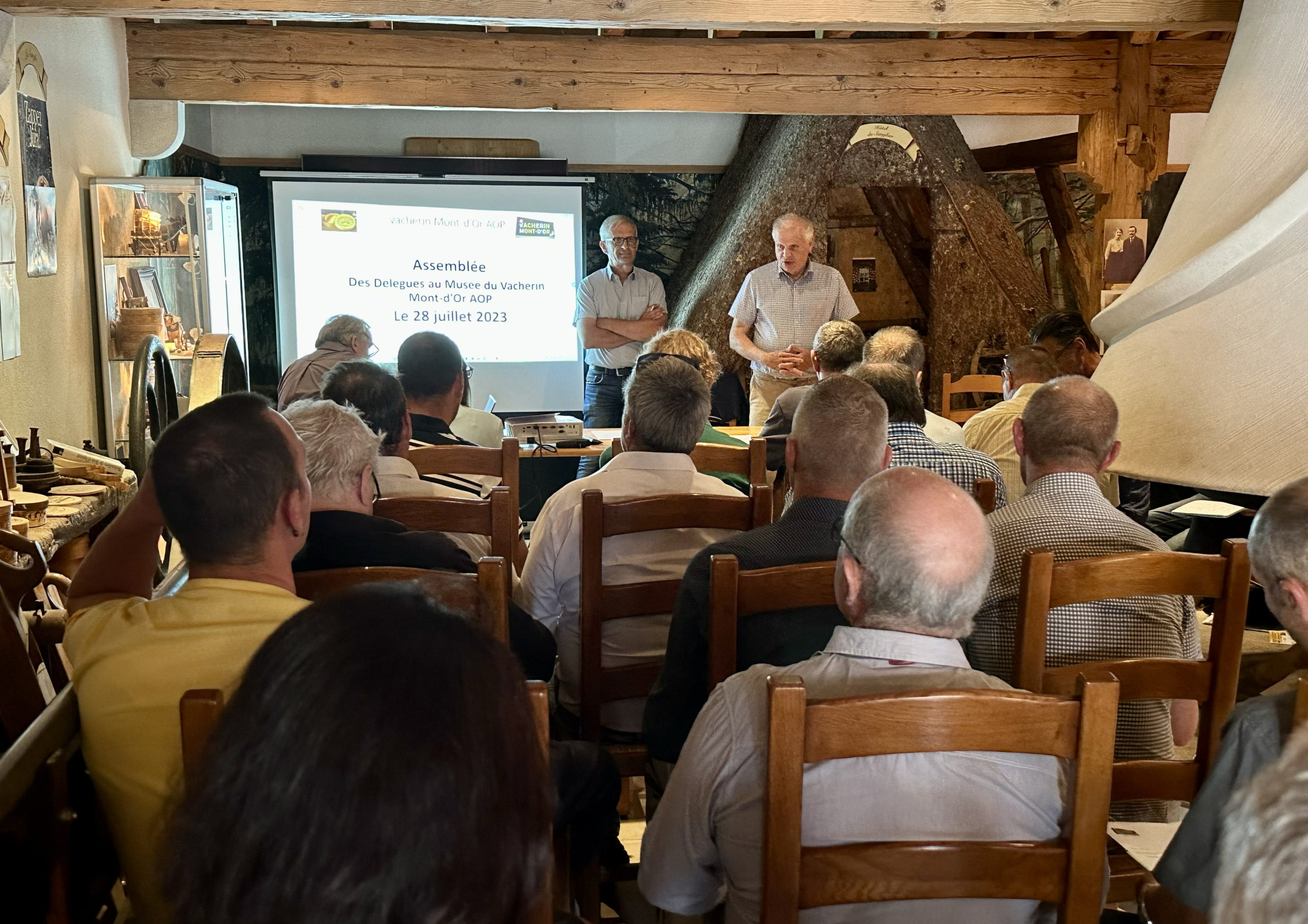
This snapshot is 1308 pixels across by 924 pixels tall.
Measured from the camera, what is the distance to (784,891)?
126 centimetres

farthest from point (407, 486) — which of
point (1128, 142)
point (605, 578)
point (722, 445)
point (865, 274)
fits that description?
point (865, 274)

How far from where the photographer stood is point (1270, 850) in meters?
0.49

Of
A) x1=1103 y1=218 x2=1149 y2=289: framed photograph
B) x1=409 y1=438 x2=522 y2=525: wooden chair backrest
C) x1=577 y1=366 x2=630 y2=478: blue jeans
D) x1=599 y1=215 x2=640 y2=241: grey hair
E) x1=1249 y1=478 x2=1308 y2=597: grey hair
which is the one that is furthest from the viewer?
x1=599 y1=215 x2=640 y2=241: grey hair

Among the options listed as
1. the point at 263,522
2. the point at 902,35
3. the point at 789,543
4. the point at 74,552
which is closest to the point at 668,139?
the point at 902,35

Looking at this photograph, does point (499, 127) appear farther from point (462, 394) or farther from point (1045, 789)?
point (1045, 789)

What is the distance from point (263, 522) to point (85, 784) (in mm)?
393

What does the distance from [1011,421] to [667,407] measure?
1.34 metres

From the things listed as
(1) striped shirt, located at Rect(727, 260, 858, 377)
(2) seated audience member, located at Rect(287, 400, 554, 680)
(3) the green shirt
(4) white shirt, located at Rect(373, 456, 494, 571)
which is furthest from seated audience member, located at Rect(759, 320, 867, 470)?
(2) seated audience member, located at Rect(287, 400, 554, 680)

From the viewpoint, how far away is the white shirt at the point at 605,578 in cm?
255

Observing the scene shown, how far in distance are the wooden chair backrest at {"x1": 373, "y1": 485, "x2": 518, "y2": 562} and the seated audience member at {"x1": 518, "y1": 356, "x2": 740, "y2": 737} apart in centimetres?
18

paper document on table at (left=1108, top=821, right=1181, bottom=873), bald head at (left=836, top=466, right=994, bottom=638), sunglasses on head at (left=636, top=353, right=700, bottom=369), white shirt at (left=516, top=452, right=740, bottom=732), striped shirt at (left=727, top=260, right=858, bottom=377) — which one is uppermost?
striped shirt at (left=727, top=260, right=858, bottom=377)

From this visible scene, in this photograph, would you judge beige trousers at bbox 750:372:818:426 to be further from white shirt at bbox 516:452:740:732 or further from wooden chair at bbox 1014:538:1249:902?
wooden chair at bbox 1014:538:1249:902

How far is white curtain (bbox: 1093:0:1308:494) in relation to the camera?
1.65 feet

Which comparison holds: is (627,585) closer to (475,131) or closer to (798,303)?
(798,303)
